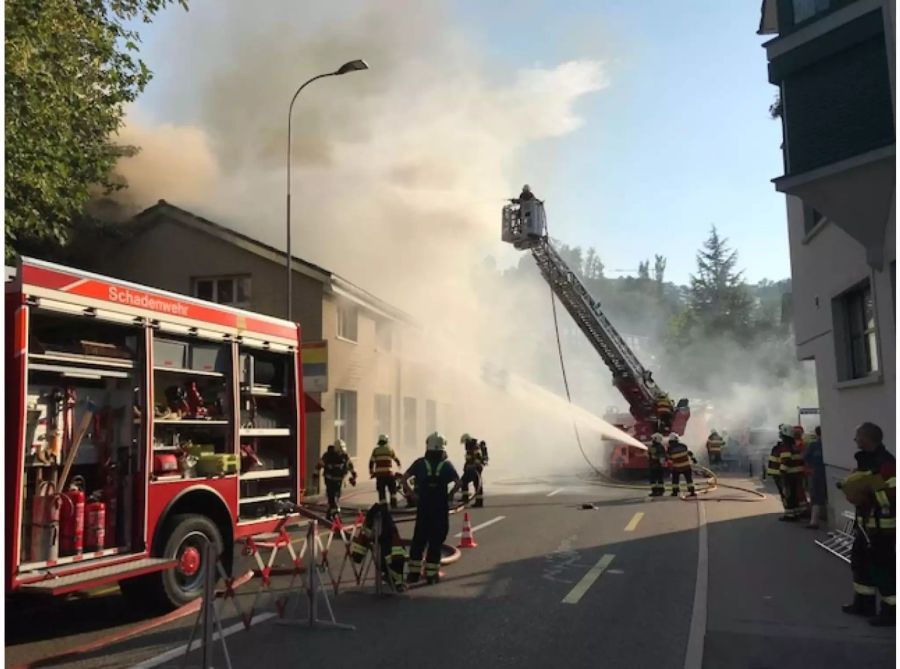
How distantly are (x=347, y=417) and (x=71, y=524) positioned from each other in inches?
586

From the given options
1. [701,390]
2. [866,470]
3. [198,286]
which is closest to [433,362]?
[198,286]

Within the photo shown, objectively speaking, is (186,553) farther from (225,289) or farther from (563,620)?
(225,289)

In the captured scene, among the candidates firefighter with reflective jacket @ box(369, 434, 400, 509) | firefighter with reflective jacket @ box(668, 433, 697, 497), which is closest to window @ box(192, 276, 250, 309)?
firefighter with reflective jacket @ box(369, 434, 400, 509)

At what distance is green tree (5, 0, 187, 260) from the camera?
8016 mm

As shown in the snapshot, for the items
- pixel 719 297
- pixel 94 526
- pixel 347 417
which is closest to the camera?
pixel 94 526

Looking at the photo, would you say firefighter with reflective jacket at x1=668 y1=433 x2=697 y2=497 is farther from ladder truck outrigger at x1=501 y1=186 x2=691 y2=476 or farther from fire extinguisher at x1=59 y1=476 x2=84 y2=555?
fire extinguisher at x1=59 y1=476 x2=84 y2=555

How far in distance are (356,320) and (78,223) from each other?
7.41 meters

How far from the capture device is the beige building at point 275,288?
18.3 meters

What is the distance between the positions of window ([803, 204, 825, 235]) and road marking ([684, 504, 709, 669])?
196 inches

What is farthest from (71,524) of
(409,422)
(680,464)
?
(409,422)

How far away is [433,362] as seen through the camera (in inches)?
989

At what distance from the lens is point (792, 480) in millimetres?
11719

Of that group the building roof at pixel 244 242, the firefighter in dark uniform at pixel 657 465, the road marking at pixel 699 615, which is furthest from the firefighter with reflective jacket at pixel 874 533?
the building roof at pixel 244 242

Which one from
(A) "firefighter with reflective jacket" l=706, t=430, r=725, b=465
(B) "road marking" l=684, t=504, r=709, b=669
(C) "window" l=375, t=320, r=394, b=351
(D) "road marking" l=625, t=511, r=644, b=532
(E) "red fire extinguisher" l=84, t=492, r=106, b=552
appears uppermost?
(C) "window" l=375, t=320, r=394, b=351
